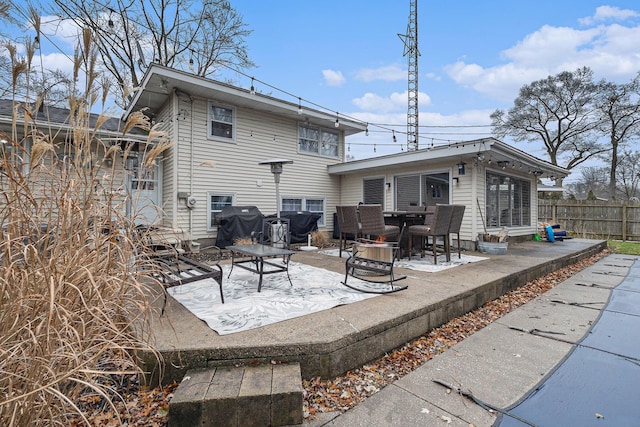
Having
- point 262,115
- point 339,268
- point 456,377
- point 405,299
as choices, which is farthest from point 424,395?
point 262,115

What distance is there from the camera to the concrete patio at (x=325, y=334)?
6.40 feet

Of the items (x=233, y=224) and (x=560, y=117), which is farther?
(x=560, y=117)

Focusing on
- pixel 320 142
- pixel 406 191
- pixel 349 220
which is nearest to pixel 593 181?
pixel 406 191

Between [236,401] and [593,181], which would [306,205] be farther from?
[593,181]

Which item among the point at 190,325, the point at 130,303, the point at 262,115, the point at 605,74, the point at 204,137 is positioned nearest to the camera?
the point at 130,303

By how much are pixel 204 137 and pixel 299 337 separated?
21.6 feet

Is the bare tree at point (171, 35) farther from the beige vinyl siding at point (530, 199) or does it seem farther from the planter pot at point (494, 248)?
the planter pot at point (494, 248)

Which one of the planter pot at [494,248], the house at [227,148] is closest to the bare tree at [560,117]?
the house at [227,148]

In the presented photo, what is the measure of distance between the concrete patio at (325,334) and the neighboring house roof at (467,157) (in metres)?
3.49

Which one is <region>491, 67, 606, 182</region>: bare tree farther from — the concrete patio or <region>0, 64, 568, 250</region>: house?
the concrete patio

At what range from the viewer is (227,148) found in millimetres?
7809

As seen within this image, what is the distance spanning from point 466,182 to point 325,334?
20.4 feet

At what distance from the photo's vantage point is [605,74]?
612 inches

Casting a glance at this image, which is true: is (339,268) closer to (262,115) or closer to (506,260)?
(506,260)
